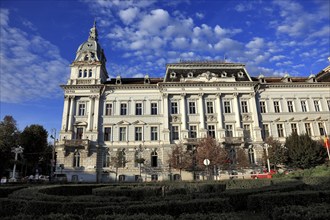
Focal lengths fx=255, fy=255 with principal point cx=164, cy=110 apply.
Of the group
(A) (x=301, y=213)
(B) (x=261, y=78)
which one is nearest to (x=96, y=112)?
(B) (x=261, y=78)

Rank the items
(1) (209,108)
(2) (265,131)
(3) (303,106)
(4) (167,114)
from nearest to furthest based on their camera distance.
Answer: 1. (4) (167,114)
2. (2) (265,131)
3. (1) (209,108)
4. (3) (303,106)

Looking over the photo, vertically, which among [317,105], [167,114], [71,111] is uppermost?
[317,105]

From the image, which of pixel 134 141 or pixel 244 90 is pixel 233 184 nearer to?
pixel 134 141

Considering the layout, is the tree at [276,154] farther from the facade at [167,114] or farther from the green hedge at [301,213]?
the green hedge at [301,213]

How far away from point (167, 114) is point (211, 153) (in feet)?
35.3

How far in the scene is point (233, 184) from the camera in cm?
2281

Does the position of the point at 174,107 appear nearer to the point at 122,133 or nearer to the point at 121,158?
the point at 122,133

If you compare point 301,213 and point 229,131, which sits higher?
point 229,131

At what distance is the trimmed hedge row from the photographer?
30.1 ft

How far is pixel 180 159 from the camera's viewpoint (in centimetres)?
3872

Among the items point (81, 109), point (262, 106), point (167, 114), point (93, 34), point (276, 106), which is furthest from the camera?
point (93, 34)

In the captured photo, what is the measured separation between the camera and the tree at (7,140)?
46097 millimetres

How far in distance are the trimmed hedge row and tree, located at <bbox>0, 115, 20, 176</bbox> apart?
43.4m

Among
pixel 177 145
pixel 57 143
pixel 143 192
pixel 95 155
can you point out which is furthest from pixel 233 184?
pixel 57 143
